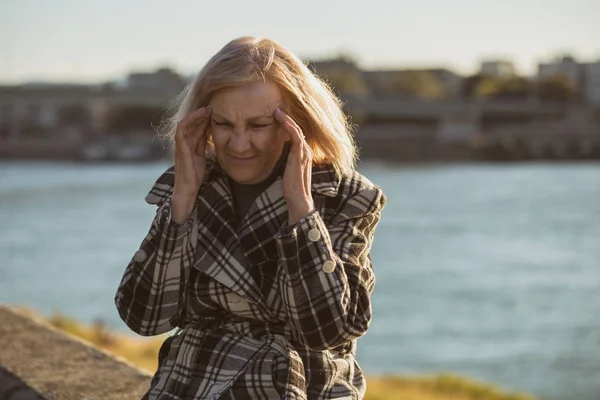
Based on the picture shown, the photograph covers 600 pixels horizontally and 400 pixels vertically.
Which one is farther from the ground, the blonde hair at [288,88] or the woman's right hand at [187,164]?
the blonde hair at [288,88]

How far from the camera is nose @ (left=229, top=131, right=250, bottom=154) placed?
1.48 m

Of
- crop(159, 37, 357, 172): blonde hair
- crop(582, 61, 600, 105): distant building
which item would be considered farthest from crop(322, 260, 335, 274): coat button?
crop(582, 61, 600, 105): distant building

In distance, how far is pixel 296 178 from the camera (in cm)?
145

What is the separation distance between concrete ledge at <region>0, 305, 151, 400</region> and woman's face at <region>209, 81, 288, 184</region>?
2.26 feet

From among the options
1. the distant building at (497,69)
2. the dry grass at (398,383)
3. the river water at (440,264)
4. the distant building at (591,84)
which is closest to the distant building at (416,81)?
the distant building at (497,69)

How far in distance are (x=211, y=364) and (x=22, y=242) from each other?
23.9 m

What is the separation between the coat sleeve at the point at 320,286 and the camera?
1.40 m

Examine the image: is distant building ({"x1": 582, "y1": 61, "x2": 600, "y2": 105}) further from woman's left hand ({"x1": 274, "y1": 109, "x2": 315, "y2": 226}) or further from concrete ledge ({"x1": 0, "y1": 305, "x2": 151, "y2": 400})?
woman's left hand ({"x1": 274, "y1": 109, "x2": 315, "y2": 226})

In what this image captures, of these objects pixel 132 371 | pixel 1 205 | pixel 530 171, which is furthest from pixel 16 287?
pixel 530 171

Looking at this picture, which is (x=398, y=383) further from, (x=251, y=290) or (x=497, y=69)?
(x=497, y=69)

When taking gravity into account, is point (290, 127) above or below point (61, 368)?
above

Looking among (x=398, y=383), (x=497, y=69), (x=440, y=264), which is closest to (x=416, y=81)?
(x=497, y=69)

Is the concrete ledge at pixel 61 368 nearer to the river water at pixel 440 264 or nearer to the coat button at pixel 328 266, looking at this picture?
the coat button at pixel 328 266

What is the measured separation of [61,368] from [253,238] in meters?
0.90
